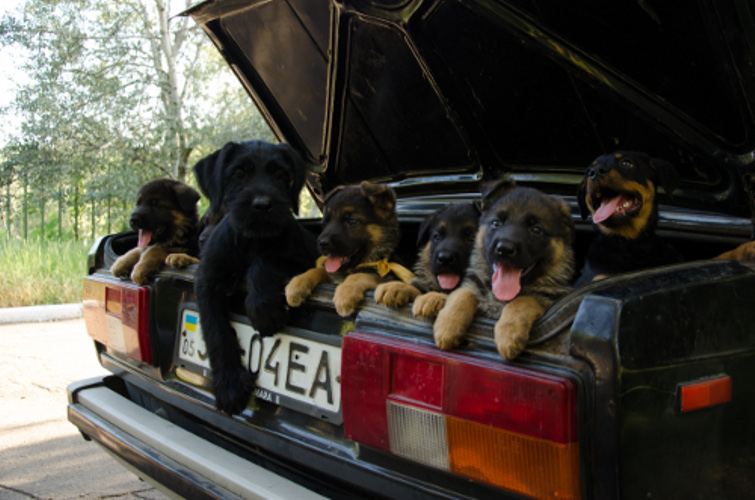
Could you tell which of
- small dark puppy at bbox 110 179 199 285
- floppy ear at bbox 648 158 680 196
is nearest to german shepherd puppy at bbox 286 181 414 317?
small dark puppy at bbox 110 179 199 285

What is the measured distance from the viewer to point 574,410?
4.43ft

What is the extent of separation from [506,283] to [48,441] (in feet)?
12.6

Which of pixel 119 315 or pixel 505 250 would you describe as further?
pixel 119 315

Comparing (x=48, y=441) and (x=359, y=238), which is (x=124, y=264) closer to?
(x=359, y=238)

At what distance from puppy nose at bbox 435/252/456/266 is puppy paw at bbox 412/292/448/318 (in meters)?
0.52

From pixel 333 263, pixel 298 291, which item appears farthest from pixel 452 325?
pixel 333 263

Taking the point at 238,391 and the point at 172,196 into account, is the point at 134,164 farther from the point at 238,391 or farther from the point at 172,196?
the point at 238,391

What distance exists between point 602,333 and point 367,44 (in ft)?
7.81

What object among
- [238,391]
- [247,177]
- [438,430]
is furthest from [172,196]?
[438,430]

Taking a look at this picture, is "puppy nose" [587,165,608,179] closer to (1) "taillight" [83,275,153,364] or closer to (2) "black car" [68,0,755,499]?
(2) "black car" [68,0,755,499]

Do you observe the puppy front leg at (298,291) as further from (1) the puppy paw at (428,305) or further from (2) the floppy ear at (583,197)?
(2) the floppy ear at (583,197)

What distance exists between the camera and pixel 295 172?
3.16m

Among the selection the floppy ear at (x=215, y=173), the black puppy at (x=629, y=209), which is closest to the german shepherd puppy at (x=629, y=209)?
the black puppy at (x=629, y=209)

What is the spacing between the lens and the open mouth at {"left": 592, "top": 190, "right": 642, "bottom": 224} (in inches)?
98.7
